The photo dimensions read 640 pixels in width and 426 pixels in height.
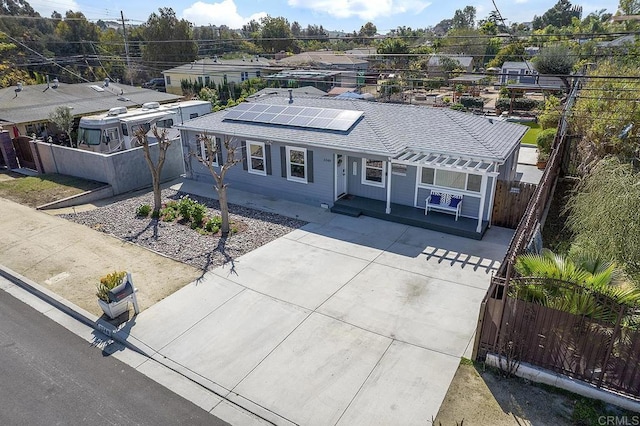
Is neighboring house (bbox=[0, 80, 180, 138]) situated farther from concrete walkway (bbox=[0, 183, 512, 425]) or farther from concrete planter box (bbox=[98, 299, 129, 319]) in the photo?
concrete planter box (bbox=[98, 299, 129, 319])

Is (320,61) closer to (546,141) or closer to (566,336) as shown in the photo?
(546,141)

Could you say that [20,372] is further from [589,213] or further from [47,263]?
[589,213]

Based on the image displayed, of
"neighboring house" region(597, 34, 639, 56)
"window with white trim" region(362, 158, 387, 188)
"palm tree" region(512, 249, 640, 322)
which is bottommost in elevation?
"window with white trim" region(362, 158, 387, 188)

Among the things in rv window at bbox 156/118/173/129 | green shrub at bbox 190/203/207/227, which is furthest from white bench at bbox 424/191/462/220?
rv window at bbox 156/118/173/129

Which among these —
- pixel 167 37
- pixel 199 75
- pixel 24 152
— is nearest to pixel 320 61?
pixel 199 75

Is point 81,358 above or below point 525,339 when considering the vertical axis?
below

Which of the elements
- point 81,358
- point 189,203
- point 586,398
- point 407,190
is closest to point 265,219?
point 189,203
